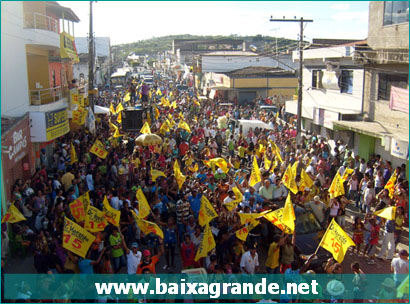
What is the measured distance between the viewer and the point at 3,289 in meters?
8.91

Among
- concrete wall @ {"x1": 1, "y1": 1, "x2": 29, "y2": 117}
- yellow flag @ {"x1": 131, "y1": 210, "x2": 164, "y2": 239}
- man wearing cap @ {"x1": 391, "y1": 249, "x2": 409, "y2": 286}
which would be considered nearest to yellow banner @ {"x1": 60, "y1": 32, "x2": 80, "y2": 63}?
concrete wall @ {"x1": 1, "y1": 1, "x2": 29, "y2": 117}

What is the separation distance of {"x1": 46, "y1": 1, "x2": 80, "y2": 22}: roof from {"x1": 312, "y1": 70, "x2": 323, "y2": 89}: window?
47.9 ft

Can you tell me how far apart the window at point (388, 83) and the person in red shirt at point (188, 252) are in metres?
12.2

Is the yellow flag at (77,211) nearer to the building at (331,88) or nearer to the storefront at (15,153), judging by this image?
the storefront at (15,153)

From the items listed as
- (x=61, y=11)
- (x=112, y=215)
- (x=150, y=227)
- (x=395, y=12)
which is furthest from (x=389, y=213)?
(x=61, y=11)

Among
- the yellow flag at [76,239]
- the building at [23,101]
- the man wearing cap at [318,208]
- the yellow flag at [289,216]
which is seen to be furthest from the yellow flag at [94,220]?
the man wearing cap at [318,208]

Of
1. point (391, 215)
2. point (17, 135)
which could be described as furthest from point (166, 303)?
point (17, 135)

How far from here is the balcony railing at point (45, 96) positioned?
1810cm

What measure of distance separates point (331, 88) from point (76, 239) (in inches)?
729

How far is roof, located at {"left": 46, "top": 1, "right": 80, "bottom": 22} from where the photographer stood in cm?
2416

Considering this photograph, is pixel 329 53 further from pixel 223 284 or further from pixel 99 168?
pixel 223 284

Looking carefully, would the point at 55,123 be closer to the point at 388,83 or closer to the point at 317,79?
the point at 388,83

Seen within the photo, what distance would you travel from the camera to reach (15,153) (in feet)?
46.8

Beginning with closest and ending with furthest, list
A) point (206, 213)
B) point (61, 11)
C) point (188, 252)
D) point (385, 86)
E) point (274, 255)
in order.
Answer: point (274, 255)
point (188, 252)
point (206, 213)
point (385, 86)
point (61, 11)
